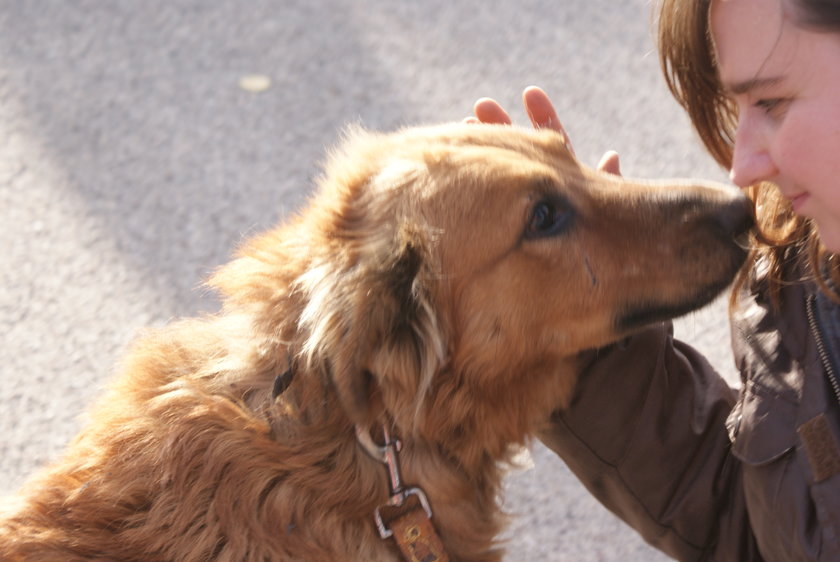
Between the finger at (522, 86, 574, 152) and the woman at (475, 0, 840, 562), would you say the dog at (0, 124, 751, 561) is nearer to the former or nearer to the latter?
the woman at (475, 0, 840, 562)

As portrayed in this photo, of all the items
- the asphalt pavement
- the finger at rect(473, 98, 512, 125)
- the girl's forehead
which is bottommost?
the girl's forehead

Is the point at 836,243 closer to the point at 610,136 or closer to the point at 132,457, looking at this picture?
the point at 132,457

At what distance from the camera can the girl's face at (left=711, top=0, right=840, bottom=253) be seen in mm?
2078

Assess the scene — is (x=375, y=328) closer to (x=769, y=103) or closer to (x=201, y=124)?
(x=769, y=103)

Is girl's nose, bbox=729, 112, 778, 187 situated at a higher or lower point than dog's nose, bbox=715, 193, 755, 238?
higher

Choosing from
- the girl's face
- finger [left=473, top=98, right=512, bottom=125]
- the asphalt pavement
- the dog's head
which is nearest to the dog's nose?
the dog's head

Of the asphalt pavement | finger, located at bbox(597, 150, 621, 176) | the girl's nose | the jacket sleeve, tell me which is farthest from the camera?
the asphalt pavement

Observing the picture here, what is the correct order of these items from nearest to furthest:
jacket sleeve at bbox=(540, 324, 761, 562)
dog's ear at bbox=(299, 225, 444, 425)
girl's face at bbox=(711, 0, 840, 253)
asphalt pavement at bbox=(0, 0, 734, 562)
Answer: girl's face at bbox=(711, 0, 840, 253) < dog's ear at bbox=(299, 225, 444, 425) < jacket sleeve at bbox=(540, 324, 761, 562) < asphalt pavement at bbox=(0, 0, 734, 562)

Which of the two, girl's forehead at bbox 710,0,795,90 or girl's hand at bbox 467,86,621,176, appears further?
girl's hand at bbox 467,86,621,176

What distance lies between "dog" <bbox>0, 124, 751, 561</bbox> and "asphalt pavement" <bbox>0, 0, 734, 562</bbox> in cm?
121

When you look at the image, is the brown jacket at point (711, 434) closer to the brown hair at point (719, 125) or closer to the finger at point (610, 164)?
the brown hair at point (719, 125)

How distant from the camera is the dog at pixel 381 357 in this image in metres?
2.27

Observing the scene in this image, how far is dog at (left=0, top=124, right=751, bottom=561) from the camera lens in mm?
2268

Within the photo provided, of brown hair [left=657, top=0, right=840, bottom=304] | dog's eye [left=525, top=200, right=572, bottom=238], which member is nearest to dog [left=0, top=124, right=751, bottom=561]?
dog's eye [left=525, top=200, right=572, bottom=238]
